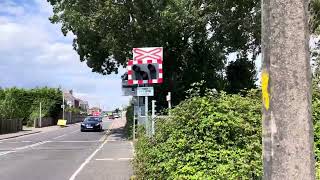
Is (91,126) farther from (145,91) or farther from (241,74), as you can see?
(145,91)

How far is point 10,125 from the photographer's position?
55062mm

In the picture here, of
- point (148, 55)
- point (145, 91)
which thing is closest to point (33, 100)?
point (145, 91)

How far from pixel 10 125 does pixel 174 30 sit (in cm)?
2659

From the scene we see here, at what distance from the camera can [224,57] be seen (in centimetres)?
4019

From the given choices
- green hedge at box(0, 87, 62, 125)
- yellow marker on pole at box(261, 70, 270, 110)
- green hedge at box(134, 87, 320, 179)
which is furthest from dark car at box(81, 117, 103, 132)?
yellow marker on pole at box(261, 70, 270, 110)

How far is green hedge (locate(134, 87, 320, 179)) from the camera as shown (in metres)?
7.66

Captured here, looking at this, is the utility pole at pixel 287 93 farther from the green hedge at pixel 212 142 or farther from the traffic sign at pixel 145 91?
the traffic sign at pixel 145 91

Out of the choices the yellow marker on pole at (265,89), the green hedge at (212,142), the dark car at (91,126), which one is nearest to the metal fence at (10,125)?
the dark car at (91,126)

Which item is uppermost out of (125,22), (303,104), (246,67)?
(125,22)

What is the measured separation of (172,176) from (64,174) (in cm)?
857

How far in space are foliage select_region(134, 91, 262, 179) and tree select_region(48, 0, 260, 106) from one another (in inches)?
980

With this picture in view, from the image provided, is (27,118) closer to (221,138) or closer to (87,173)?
(87,173)

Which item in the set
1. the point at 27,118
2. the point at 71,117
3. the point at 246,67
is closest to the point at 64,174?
the point at 246,67

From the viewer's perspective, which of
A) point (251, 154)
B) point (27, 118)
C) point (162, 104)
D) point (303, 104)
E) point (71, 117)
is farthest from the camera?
point (71, 117)
